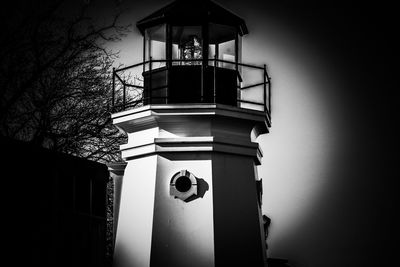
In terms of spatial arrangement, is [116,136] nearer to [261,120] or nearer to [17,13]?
[17,13]

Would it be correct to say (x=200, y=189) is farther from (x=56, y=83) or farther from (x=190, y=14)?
(x=56, y=83)

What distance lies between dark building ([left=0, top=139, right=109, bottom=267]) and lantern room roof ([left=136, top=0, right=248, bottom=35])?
2679 mm

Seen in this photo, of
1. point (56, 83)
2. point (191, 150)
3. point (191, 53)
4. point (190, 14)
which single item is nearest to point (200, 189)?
point (191, 150)

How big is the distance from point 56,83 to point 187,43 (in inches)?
203

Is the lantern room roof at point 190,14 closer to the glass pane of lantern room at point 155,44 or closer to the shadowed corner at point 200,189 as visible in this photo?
the glass pane of lantern room at point 155,44

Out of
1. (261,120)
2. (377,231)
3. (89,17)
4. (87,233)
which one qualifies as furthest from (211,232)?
(377,231)

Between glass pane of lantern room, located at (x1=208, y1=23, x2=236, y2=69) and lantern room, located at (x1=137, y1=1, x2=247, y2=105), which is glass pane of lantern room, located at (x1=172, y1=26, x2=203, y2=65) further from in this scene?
glass pane of lantern room, located at (x1=208, y1=23, x2=236, y2=69)

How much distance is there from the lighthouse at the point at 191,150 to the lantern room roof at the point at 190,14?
1 cm

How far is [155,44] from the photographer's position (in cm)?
1425

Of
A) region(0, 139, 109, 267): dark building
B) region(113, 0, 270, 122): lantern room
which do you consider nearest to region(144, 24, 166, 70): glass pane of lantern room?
region(113, 0, 270, 122): lantern room

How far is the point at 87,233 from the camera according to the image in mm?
16047

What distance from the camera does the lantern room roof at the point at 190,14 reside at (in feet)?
46.0

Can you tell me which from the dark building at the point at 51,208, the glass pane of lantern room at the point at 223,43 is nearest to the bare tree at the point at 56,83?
the dark building at the point at 51,208

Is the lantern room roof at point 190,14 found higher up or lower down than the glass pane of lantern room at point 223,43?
higher up
